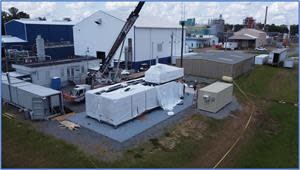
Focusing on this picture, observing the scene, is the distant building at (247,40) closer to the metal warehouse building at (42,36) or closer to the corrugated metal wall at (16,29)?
the metal warehouse building at (42,36)

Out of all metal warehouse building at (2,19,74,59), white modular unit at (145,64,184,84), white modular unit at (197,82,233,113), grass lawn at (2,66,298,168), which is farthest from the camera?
metal warehouse building at (2,19,74,59)

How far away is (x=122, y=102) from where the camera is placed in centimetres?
1341

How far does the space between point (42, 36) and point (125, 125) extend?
32539 mm

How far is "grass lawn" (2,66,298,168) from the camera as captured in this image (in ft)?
34.9

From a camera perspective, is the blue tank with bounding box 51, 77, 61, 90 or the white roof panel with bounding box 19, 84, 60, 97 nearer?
the white roof panel with bounding box 19, 84, 60, 97

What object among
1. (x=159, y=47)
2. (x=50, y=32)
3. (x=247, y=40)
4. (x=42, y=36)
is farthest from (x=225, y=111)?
(x=247, y=40)

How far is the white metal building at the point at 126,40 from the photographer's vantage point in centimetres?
3062

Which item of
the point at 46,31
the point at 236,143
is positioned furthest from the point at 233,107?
the point at 46,31

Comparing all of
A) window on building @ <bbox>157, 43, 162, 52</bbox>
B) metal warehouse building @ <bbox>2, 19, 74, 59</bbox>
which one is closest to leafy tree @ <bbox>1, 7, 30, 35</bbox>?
metal warehouse building @ <bbox>2, 19, 74, 59</bbox>

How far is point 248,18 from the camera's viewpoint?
96.6 metres

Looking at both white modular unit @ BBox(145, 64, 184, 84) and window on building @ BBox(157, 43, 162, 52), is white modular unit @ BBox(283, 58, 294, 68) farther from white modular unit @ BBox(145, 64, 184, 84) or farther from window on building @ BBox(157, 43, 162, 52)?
white modular unit @ BBox(145, 64, 184, 84)

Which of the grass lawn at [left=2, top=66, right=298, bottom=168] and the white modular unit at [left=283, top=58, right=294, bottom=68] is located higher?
A: the white modular unit at [left=283, top=58, right=294, bottom=68]

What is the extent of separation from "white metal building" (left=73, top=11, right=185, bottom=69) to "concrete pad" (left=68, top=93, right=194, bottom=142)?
14.9 metres

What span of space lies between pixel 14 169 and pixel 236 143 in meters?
10.5
